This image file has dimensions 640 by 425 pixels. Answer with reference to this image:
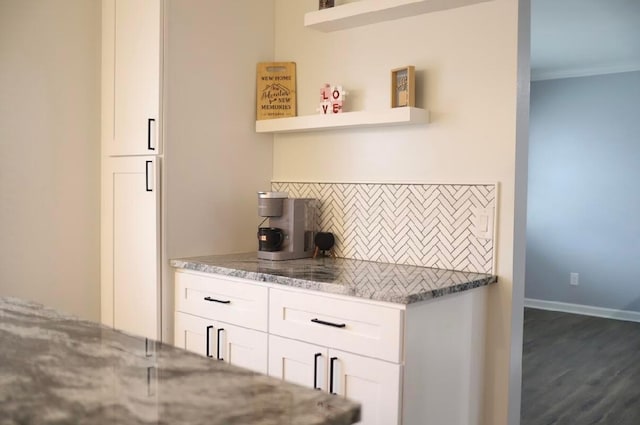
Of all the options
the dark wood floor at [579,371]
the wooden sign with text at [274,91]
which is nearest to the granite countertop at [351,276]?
the wooden sign with text at [274,91]

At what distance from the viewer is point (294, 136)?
315 centimetres

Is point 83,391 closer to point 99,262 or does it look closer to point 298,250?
point 298,250

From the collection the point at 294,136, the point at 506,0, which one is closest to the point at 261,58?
the point at 294,136

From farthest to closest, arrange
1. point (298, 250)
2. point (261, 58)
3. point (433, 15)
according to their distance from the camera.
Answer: point (261, 58)
point (298, 250)
point (433, 15)

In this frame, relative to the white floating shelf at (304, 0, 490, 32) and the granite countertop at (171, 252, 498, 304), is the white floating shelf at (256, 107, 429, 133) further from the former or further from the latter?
the granite countertop at (171, 252, 498, 304)

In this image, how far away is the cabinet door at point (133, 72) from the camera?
268 centimetres

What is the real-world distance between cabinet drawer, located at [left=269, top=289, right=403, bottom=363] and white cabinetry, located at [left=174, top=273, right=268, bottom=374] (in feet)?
0.30

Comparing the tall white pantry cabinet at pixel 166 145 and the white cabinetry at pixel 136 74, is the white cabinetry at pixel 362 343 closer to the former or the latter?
the tall white pantry cabinet at pixel 166 145

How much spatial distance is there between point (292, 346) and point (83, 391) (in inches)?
55.3

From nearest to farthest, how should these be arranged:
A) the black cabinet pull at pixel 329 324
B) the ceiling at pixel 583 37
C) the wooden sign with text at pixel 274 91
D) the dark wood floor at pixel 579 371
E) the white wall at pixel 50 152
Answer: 1. the black cabinet pull at pixel 329 324
2. the white wall at pixel 50 152
3. the wooden sign with text at pixel 274 91
4. the dark wood floor at pixel 579 371
5. the ceiling at pixel 583 37

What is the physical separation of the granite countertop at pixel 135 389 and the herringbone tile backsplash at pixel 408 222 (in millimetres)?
1562

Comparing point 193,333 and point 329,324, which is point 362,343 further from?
point 193,333

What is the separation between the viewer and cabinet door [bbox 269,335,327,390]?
7.24 ft

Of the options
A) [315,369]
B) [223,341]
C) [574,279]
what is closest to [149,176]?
[223,341]
